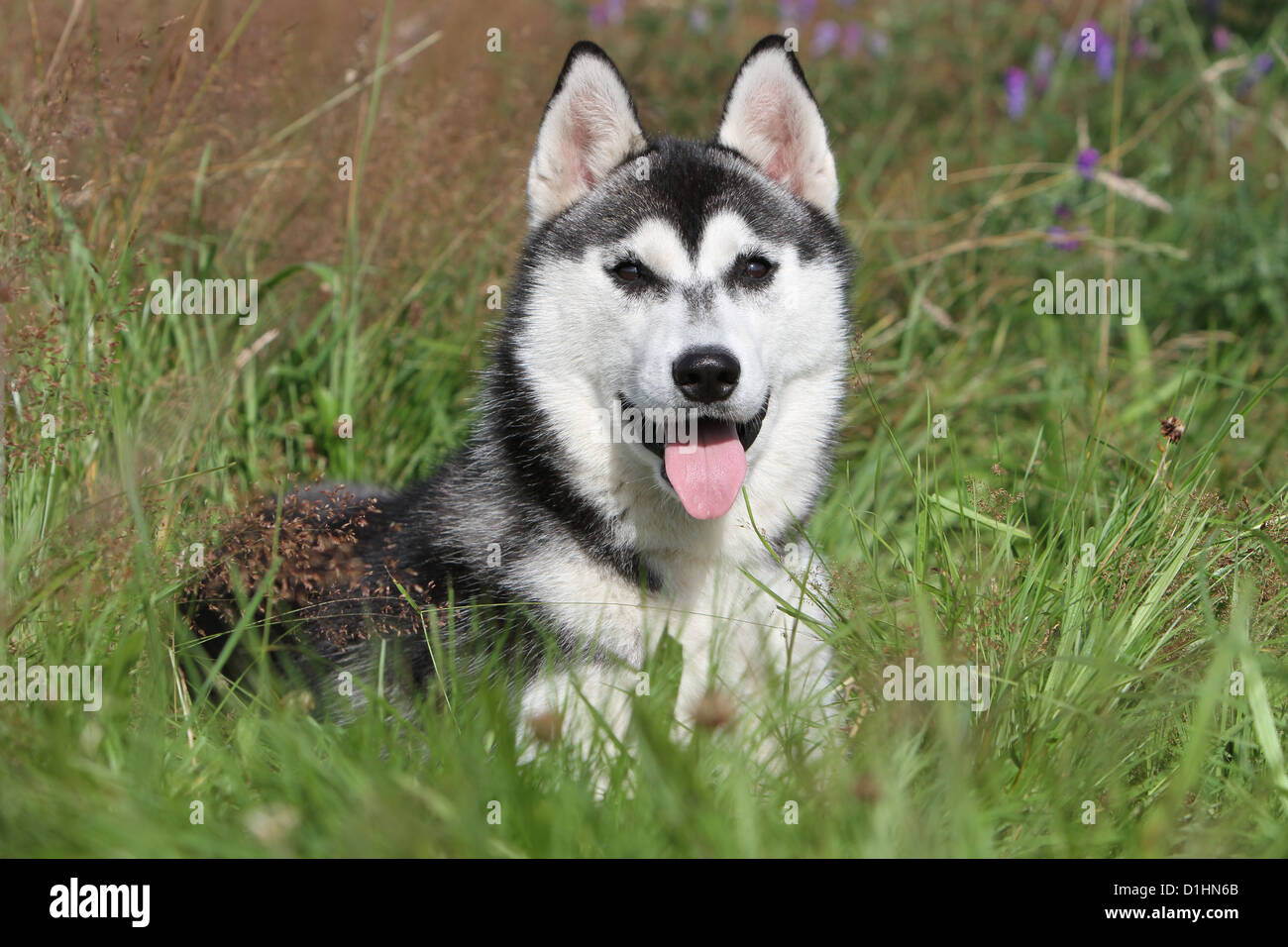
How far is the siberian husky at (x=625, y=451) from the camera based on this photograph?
10.1 feet

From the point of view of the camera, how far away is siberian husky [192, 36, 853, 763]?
3.08 meters

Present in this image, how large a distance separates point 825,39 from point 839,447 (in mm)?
4314

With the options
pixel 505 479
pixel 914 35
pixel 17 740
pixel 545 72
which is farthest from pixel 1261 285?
pixel 17 740

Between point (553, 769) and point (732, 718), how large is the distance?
42cm

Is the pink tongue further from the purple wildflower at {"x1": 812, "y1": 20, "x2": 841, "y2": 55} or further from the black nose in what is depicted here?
the purple wildflower at {"x1": 812, "y1": 20, "x2": 841, "y2": 55}

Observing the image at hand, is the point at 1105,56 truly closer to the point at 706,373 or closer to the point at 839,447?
the point at 839,447

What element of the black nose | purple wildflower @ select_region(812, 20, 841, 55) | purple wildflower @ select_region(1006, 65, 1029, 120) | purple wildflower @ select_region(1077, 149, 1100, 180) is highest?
purple wildflower @ select_region(812, 20, 841, 55)

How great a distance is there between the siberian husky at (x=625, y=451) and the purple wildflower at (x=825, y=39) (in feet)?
12.3

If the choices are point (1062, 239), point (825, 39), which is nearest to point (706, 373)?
point (1062, 239)

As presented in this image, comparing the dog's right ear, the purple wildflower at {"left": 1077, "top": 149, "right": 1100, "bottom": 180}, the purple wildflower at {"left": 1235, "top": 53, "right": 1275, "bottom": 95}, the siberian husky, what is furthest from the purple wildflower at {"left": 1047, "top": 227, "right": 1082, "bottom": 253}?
the dog's right ear

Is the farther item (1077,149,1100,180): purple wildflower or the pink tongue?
(1077,149,1100,180): purple wildflower

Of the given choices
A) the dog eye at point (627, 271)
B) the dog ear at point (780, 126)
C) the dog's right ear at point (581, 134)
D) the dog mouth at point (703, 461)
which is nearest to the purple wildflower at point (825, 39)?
the dog ear at point (780, 126)

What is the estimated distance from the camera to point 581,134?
3635mm
